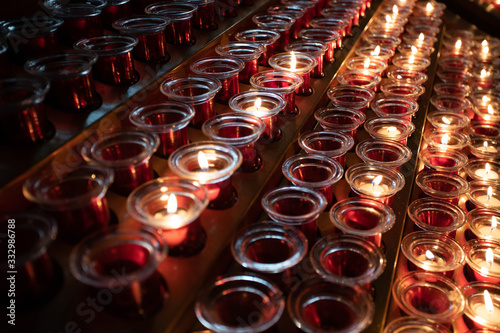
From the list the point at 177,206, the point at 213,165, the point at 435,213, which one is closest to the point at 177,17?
the point at 213,165

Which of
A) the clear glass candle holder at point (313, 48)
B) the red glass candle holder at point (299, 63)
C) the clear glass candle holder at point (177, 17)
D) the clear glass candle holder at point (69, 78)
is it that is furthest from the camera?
the clear glass candle holder at point (313, 48)

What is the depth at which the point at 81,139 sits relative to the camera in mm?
→ 869

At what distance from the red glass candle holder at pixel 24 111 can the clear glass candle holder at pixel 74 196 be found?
3.0 inches

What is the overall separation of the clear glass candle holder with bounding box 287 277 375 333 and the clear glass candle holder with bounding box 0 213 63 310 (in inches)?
15.1

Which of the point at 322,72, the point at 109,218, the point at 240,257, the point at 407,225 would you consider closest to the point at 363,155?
the point at 407,225

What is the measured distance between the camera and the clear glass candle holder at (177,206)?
753mm

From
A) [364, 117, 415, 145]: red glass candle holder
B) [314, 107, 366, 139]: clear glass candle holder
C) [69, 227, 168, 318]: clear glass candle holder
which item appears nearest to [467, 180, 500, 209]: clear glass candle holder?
[364, 117, 415, 145]: red glass candle holder

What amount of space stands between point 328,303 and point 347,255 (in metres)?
0.13

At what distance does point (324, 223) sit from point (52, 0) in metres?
0.85

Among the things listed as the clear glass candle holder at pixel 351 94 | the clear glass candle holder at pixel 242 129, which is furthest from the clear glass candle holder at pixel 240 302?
the clear glass candle holder at pixel 351 94

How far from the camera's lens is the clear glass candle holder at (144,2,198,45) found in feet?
4.00

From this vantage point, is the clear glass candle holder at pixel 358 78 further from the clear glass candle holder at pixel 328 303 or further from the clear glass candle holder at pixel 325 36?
the clear glass candle holder at pixel 328 303

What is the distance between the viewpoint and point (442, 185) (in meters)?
1.21

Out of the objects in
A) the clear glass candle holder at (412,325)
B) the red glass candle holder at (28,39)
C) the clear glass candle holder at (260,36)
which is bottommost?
the clear glass candle holder at (412,325)
